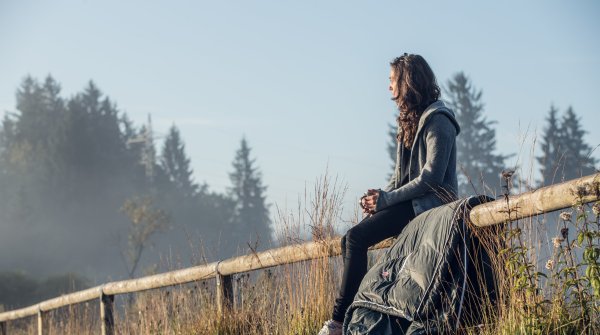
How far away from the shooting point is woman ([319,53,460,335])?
16.2ft

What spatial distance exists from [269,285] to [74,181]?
66.6m

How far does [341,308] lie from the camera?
4.97 metres

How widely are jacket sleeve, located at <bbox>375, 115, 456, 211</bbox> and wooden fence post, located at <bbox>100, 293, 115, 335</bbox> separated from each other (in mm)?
4758

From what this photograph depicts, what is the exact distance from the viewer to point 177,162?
106 metres

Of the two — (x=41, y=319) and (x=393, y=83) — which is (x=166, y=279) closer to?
(x=393, y=83)

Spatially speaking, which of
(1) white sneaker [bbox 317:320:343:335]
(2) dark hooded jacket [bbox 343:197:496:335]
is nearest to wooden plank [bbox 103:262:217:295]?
(1) white sneaker [bbox 317:320:343:335]

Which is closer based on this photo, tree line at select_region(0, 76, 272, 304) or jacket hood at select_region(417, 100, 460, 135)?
jacket hood at select_region(417, 100, 460, 135)

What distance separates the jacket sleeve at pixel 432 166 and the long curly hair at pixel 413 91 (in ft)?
0.51

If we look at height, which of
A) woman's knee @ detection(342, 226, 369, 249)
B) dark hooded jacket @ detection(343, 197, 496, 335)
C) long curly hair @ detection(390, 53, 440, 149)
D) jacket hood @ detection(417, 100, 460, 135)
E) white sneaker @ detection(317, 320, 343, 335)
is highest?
long curly hair @ detection(390, 53, 440, 149)

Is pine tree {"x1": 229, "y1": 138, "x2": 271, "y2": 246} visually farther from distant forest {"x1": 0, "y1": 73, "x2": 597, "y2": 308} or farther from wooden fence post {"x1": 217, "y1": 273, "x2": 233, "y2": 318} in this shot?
wooden fence post {"x1": 217, "y1": 273, "x2": 233, "y2": 318}

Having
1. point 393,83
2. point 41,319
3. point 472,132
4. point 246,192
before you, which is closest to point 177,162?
point 246,192

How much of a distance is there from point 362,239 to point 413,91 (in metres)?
0.86

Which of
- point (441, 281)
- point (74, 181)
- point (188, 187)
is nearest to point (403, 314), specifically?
point (441, 281)

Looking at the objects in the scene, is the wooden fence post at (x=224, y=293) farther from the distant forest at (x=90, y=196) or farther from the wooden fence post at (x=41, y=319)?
the distant forest at (x=90, y=196)
